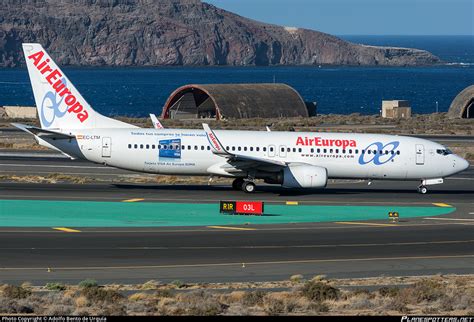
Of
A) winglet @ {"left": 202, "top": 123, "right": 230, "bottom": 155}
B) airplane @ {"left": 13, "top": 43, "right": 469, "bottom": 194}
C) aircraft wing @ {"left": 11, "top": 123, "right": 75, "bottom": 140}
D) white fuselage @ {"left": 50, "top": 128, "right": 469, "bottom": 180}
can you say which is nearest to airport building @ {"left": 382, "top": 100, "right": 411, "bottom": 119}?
white fuselage @ {"left": 50, "top": 128, "right": 469, "bottom": 180}

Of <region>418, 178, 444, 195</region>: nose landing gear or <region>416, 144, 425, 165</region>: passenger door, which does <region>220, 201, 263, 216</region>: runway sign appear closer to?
<region>416, 144, 425, 165</region>: passenger door

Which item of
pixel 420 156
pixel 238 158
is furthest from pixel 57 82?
pixel 420 156

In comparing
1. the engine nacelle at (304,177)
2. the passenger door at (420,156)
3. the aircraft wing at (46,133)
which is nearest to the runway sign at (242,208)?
the engine nacelle at (304,177)

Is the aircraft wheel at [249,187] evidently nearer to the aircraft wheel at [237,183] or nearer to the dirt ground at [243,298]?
the aircraft wheel at [237,183]

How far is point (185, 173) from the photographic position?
2199 inches

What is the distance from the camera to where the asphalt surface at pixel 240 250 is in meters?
35.7

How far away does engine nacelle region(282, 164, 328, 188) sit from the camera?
54.6 meters

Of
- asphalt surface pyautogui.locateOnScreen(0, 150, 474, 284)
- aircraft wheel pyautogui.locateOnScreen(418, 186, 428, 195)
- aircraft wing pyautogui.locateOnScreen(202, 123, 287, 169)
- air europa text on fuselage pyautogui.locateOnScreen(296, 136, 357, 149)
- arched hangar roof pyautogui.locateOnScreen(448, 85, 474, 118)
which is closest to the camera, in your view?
asphalt surface pyautogui.locateOnScreen(0, 150, 474, 284)

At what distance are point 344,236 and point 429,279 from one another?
9.14 meters

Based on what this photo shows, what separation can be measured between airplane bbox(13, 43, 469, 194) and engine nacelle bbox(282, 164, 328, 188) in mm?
52

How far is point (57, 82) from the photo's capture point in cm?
5634

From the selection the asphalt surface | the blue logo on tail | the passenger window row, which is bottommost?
the asphalt surface

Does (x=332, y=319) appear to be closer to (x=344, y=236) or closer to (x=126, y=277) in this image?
(x=126, y=277)

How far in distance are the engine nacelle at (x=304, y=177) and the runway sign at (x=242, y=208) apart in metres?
6.12
